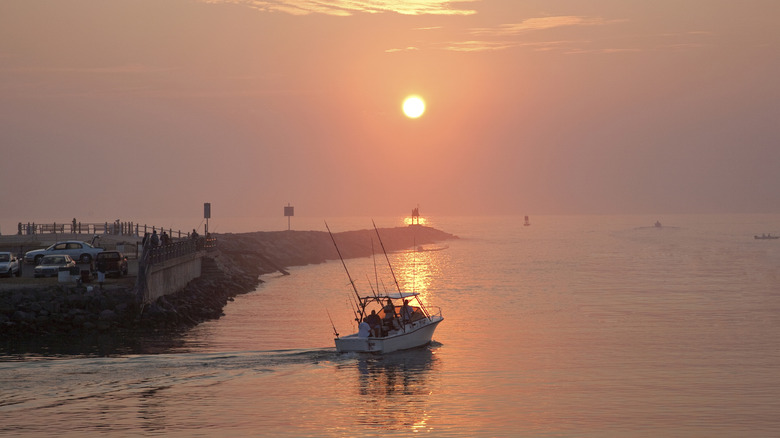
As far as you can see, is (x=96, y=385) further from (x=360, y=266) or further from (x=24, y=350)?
(x=360, y=266)

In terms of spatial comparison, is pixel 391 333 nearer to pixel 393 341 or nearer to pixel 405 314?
pixel 393 341

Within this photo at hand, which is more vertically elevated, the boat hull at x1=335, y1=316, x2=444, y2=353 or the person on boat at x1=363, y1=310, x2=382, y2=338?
the person on boat at x1=363, y1=310, x2=382, y2=338

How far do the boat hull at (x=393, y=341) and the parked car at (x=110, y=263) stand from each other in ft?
63.3

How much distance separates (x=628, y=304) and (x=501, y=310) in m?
12.4

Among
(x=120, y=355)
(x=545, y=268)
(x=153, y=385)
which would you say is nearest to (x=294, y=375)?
(x=153, y=385)

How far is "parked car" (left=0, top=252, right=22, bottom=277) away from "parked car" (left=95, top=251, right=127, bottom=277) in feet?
20.4

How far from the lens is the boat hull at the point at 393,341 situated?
43469 mm

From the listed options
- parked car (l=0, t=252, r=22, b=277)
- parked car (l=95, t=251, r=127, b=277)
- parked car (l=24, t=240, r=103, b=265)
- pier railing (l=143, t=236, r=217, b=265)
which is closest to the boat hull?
pier railing (l=143, t=236, r=217, b=265)

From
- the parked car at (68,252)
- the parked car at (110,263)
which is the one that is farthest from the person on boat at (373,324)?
the parked car at (68,252)

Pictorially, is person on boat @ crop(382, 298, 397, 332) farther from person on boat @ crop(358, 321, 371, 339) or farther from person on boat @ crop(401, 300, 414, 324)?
person on boat @ crop(358, 321, 371, 339)

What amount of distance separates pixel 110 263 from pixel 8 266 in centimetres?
696

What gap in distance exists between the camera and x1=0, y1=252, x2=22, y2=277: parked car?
5809cm

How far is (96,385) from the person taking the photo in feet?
115

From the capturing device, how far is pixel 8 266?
5838cm
